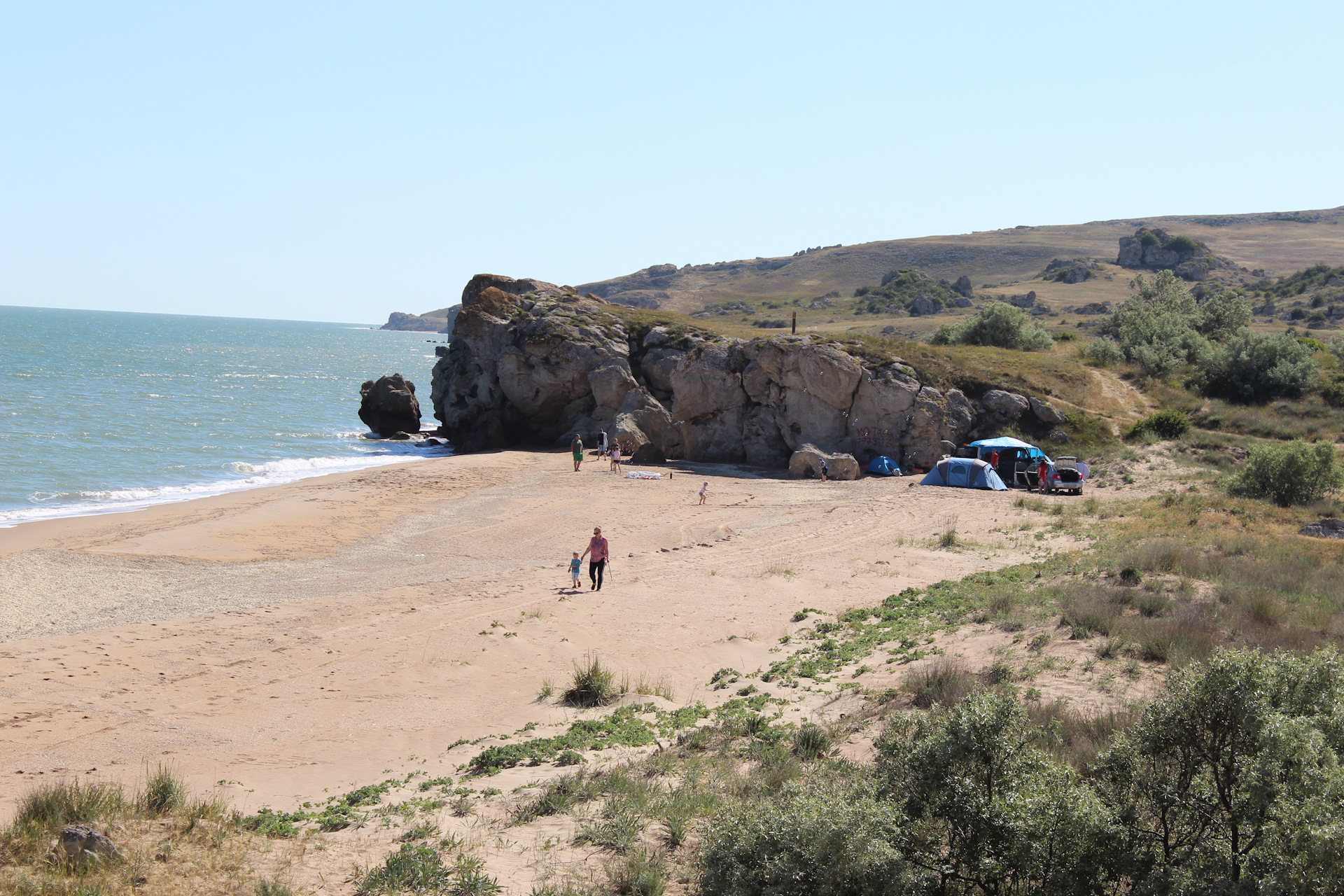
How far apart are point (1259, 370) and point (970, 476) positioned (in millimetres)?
19470

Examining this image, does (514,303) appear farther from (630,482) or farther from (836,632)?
(836,632)

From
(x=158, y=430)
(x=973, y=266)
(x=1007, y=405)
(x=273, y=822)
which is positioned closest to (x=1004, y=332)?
(x=1007, y=405)

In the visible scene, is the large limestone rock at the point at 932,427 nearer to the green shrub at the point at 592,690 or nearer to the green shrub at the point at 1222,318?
the green shrub at the point at 592,690

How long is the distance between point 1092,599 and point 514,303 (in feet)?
121

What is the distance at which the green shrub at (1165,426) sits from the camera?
108ft

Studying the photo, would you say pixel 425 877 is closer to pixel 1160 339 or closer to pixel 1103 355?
pixel 1103 355

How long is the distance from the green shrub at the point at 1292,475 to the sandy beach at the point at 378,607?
20.2 feet

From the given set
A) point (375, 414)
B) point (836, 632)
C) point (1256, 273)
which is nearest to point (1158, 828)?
point (836, 632)

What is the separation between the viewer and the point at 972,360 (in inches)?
1481

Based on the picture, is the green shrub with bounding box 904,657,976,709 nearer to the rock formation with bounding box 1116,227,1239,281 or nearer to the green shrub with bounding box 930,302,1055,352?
the green shrub with bounding box 930,302,1055,352

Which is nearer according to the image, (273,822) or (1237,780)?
(1237,780)

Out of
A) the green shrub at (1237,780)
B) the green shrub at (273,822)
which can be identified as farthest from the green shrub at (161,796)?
the green shrub at (1237,780)

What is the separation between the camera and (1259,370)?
124ft

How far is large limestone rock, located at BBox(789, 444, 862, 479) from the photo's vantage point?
3153cm
